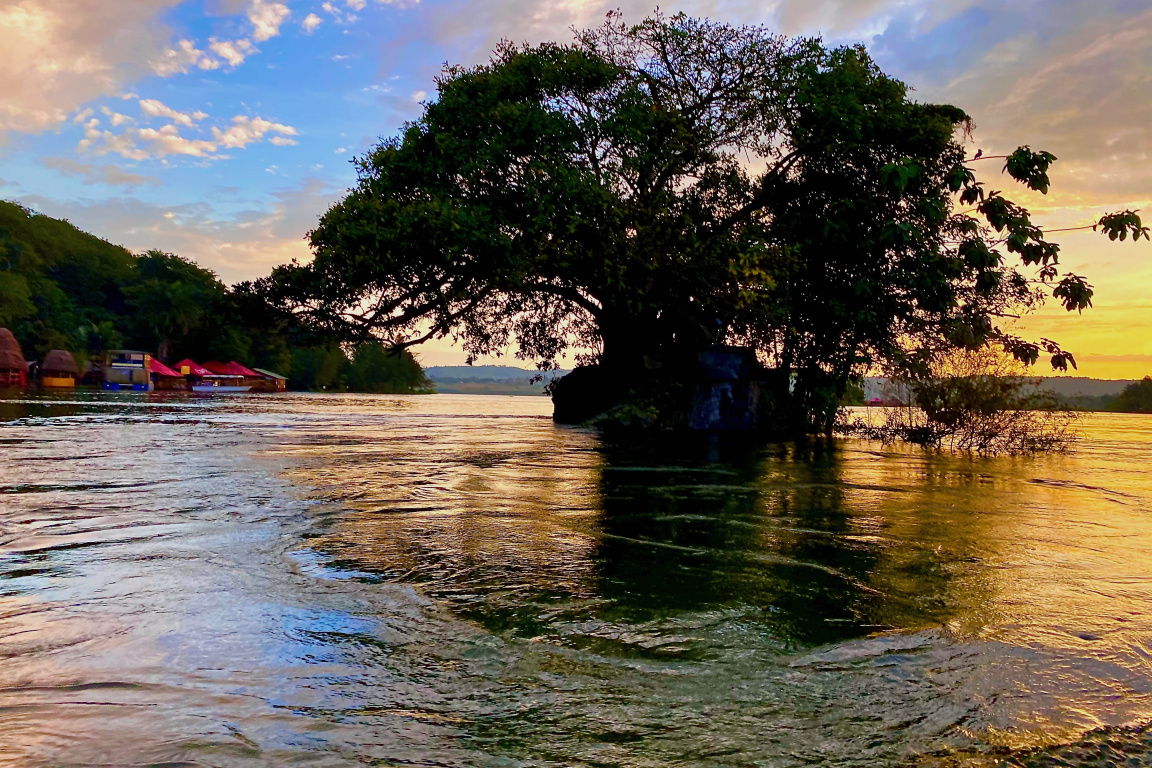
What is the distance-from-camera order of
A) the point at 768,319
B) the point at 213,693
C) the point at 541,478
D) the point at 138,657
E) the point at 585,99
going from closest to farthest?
the point at 213,693 → the point at 138,657 → the point at 541,478 → the point at 768,319 → the point at 585,99

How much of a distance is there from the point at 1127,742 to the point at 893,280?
16386 mm

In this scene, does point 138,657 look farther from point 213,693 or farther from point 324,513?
point 324,513

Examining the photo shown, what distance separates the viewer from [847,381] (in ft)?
64.8

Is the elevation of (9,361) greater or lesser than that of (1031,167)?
lesser

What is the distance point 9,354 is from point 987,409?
216 ft

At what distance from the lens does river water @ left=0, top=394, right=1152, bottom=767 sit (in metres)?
2.19

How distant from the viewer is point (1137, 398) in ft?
192

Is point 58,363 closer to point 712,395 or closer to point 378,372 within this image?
point 378,372

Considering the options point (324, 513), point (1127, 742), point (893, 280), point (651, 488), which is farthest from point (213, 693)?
point (893, 280)

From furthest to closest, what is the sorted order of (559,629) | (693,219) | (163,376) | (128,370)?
(163,376)
(128,370)
(693,219)
(559,629)

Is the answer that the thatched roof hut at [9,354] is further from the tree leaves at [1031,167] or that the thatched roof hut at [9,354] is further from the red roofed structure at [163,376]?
the tree leaves at [1031,167]

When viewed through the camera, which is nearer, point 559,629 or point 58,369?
point 559,629

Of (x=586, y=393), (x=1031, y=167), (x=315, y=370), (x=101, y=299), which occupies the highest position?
(x=101, y=299)

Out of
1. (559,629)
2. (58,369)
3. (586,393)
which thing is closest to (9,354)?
(58,369)
